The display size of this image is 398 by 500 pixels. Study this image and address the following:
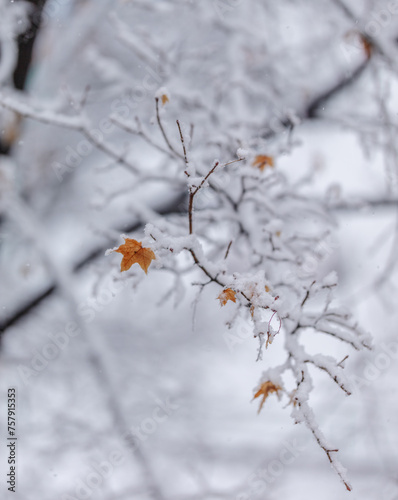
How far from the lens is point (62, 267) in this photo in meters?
3.95

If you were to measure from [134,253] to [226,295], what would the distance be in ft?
0.97

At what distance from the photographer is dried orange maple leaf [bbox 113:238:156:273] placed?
1.23 m

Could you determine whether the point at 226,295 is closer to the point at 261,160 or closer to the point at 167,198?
the point at 261,160

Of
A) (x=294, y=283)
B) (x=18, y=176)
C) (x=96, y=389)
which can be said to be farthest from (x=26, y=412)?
(x=294, y=283)

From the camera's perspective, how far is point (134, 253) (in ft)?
4.10

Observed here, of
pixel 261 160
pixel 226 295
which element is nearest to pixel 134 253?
pixel 226 295

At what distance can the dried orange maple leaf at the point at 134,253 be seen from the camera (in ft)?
4.02

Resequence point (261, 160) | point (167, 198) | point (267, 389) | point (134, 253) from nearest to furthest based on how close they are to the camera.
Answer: point (134, 253) < point (267, 389) < point (261, 160) < point (167, 198)

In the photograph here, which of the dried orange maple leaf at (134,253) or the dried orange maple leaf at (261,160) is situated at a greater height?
the dried orange maple leaf at (261,160)

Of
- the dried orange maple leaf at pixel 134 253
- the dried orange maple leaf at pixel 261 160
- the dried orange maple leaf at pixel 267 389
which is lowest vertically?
the dried orange maple leaf at pixel 267 389

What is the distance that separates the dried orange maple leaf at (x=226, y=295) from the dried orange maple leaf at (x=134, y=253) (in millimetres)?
229

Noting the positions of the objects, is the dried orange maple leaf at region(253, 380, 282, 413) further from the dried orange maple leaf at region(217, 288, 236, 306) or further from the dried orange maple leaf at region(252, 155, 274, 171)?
the dried orange maple leaf at region(252, 155, 274, 171)

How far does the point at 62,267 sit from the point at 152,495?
86.6 inches

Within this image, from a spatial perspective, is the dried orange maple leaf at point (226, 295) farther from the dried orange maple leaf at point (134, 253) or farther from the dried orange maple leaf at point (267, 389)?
the dried orange maple leaf at point (267, 389)
